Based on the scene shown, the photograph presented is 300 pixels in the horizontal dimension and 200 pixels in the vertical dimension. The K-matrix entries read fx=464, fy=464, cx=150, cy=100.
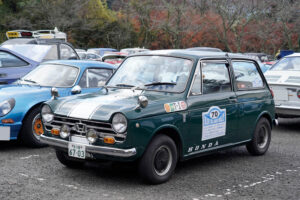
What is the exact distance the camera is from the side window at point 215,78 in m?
6.29

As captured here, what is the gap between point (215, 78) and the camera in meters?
6.50

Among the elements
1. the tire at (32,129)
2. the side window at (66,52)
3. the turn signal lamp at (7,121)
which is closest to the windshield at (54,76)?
the tire at (32,129)

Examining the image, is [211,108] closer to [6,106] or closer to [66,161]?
[66,161]

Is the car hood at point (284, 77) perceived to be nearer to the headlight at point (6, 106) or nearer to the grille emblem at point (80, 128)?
the headlight at point (6, 106)

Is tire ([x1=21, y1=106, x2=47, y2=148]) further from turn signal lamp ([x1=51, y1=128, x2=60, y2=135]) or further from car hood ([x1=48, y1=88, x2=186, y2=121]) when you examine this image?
turn signal lamp ([x1=51, y1=128, x2=60, y2=135])

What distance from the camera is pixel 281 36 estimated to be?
44.0 meters

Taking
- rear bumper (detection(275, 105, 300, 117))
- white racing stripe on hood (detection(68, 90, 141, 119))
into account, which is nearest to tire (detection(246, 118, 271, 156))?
rear bumper (detection(275, 105, 300, 117))

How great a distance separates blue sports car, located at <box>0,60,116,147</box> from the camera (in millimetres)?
7121

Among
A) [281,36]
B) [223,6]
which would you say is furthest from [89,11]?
[281,36]

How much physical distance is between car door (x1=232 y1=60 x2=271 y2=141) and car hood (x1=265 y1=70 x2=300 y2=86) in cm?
226

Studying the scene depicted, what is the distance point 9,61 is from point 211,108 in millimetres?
5391

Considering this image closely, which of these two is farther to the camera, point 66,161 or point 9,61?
point 9,61

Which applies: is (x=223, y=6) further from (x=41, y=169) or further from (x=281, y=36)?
(x=41, y=169)

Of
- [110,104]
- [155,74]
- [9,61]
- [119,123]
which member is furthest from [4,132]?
[9,61]
